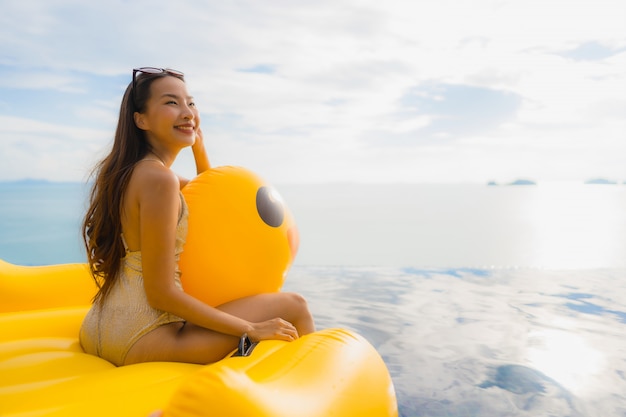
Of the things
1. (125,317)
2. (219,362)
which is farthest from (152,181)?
(219,362)

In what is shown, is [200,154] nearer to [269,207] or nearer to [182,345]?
[269,207]

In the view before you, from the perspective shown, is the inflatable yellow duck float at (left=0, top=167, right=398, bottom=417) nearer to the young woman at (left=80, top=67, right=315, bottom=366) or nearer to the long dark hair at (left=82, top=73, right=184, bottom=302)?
the young woman at (left=80, top=67, right=315, bottom=366)

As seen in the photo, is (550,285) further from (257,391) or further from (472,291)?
(257,391)

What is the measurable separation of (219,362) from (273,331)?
11.5 inches

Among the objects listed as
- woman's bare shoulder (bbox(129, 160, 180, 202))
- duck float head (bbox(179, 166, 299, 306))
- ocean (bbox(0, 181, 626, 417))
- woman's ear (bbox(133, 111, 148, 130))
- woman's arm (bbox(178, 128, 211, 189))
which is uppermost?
woman's ear (bbox(133, 111, 148, 130))

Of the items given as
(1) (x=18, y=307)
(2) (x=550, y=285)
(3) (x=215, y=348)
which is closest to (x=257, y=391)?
(3) (x=215, y=348)

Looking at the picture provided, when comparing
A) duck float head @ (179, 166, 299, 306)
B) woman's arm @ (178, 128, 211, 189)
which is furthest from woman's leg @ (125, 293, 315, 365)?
woman's arm @ (178, 128, 211, 189)

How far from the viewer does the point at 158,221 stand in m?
1.52

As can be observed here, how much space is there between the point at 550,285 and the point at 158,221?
3.89m

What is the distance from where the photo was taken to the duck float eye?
1845 millimetres

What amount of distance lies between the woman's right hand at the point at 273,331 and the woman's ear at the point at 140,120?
0.61 meters

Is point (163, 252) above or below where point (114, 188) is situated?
below

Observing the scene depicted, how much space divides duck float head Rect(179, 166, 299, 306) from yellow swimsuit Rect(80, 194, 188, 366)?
100mm

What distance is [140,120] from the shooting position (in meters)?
1.69
